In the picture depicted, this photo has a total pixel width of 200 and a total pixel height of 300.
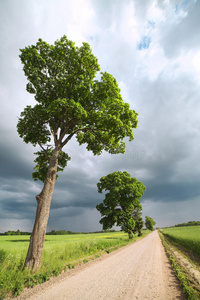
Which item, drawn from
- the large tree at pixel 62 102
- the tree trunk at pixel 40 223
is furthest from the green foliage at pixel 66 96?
the tree trunk at pixel 40 223

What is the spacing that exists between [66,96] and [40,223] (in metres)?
8.19

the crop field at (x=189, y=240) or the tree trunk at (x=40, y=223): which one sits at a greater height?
the tree trunk at (x=40, y=223)

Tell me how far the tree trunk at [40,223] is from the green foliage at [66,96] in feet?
5.48

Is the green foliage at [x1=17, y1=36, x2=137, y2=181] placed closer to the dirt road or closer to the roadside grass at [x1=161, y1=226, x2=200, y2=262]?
the dirt road

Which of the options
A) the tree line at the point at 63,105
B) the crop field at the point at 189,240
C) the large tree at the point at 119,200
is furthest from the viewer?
the large tree at the point at 119,200

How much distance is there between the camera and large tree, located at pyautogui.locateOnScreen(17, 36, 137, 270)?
8.90 metres

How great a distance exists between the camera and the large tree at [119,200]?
81.9 feet

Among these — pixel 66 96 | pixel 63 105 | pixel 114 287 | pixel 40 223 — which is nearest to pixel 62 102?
pixel 63 105

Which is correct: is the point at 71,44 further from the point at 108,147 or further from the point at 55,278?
the point at 55,278

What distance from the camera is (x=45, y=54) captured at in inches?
366

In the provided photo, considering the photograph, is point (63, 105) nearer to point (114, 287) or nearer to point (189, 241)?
point (114, 287)

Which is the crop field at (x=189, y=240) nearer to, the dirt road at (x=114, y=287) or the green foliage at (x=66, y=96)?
the dirt road at (x=114, y=287)

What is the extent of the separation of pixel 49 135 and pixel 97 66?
635cm

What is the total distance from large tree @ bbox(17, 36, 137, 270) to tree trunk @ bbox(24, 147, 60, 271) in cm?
6
